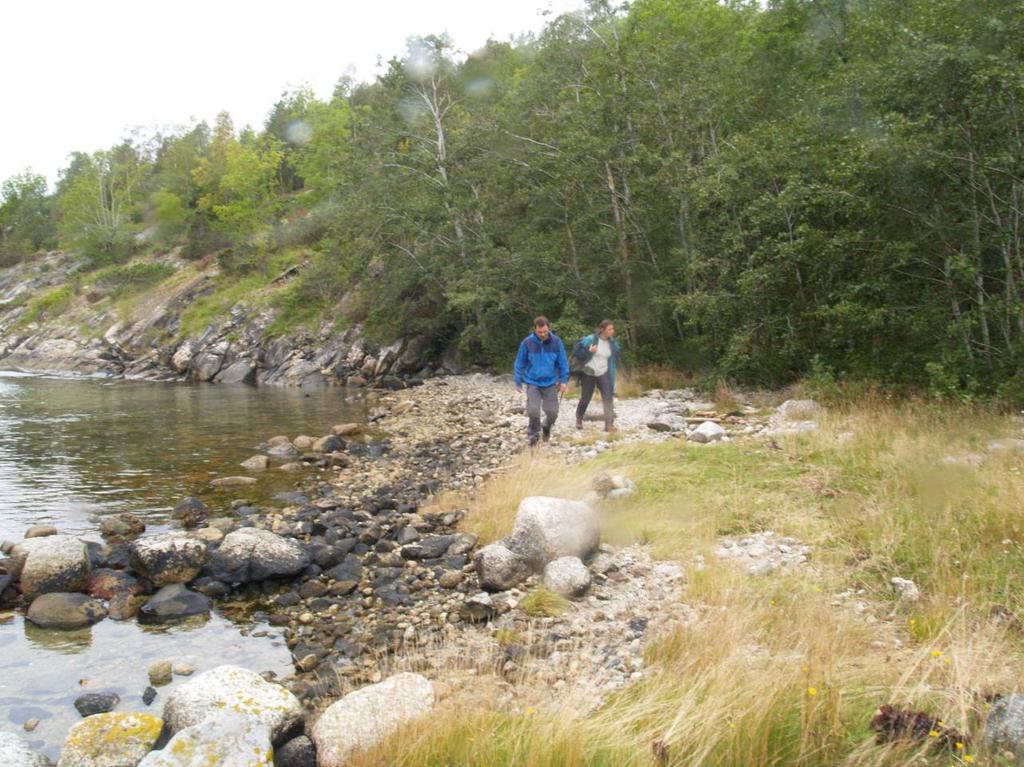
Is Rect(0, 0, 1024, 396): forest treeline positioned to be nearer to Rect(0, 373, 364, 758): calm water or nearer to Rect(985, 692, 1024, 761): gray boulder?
Rect(0, 373, 364, 758): calm water

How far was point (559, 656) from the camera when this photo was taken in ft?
18.6

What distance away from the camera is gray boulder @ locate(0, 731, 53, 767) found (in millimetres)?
4551

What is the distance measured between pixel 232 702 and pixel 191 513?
23.9ft

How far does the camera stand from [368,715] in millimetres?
4629

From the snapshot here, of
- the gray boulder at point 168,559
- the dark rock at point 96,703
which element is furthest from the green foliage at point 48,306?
the dark rock at point 96,703

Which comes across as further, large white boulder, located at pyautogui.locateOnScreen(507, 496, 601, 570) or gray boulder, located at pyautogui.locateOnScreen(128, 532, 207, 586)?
gray boulder, located at pyautogui.locateOnScreen(128, 532, 207, 586)

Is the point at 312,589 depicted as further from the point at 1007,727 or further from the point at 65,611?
the point at 1007,727

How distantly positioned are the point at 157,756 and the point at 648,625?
3.61 m

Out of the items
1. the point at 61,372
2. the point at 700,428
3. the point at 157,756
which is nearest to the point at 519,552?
the point at 157,756

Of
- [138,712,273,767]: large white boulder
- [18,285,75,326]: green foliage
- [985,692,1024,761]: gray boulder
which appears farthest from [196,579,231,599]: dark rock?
[18,285,75,326]: green foliage

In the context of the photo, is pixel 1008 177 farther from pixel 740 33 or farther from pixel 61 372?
pixel 61 372

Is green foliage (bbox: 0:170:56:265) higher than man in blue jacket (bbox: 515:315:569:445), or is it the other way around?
green foliage (bbox: 0:170:56:265)

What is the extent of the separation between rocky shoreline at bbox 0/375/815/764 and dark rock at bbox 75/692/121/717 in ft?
4.63

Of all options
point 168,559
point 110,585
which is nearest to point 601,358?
point 168,559
